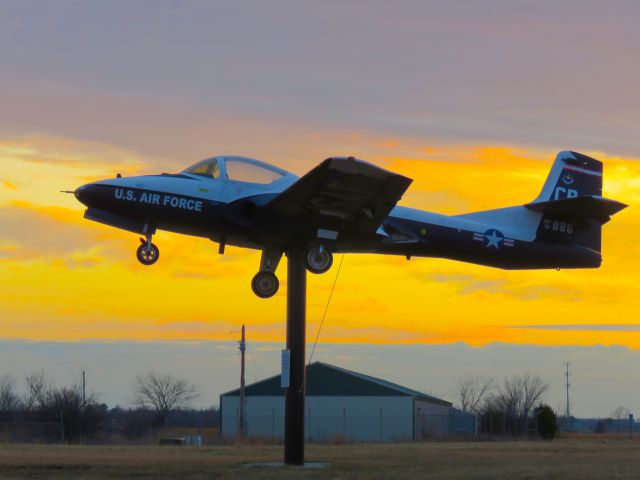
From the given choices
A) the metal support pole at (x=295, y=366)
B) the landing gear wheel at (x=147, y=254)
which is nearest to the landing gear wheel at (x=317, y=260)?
the metal support pole at (x=295, y=366)

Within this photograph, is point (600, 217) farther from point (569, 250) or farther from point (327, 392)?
point (327, 392)

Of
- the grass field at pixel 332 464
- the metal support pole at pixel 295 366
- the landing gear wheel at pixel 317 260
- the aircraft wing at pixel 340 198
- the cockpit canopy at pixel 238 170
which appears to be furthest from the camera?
the metal support pole at pixel 295 366

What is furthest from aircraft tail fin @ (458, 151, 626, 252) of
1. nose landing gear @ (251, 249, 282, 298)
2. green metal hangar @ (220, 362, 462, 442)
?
green metal hangar @ (220, 362, 462, 442)

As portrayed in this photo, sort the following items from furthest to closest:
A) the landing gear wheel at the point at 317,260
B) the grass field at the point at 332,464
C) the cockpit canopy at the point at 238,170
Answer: the landing gear wheel at the point at 317,260
the grass field at the point at 332,464
the cockpit canopy at the point at 238,170

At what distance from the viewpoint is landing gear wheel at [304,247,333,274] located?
30.2 meters


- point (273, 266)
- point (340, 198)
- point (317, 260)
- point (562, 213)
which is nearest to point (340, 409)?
point (562, 213)

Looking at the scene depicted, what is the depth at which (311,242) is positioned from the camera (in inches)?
1209

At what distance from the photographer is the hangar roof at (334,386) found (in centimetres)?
7881

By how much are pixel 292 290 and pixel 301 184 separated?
19.9 feet

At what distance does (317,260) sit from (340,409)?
163ft

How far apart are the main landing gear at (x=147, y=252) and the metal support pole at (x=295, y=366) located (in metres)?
5.47

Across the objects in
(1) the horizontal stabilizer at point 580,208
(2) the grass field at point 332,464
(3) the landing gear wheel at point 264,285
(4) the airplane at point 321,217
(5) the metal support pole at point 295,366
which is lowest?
(2) the grass field at point 332,464

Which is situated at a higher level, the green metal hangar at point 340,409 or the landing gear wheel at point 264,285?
the landing gear wheel at point 264,285

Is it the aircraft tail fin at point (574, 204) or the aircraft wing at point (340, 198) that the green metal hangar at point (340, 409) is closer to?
the aircraft tail fin at point (574, 204)
